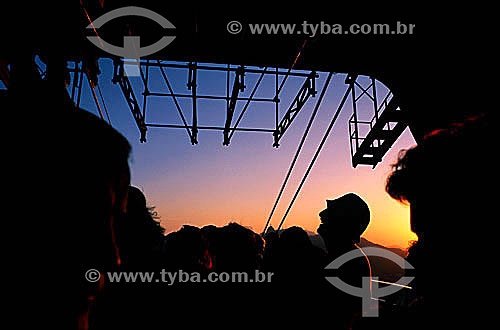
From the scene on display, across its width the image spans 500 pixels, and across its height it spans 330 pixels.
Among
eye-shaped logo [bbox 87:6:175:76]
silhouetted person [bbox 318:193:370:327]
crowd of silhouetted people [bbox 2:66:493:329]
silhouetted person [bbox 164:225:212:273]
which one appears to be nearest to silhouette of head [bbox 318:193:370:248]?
silhouetted person [bbox 318:193:370:327]

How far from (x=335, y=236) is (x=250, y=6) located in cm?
318

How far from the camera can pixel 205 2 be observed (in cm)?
408

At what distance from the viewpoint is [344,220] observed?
2.32 meters

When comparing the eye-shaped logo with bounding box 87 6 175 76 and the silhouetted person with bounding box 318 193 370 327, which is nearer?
the silhouetted person with bounding box 318 193 370 327

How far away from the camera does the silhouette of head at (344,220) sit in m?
2.29

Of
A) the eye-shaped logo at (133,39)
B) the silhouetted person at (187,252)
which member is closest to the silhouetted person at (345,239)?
the silhouetted person at (187,252)

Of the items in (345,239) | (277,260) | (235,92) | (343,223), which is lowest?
(277,260)

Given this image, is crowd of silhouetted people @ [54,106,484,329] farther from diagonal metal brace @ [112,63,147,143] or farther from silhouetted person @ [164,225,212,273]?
diagonal metal brace @ [112,63,147,143]

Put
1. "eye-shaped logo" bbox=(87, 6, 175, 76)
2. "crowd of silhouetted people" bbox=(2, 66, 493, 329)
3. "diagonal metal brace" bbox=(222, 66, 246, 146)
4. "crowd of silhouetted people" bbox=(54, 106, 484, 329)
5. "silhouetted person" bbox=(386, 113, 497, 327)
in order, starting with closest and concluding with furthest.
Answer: "crowd of silhouetted people" bbox=(2, 66, 493, 329) → "silhouetted person" bbox=(386, 113, 497, 327) → "crowd of silhouetted people" bbox=(54, 106, 484, 329) → "eye-shaped logo" bbox=(87, 6, 175, 76) → "diagonal metal brace" bbox=(222, 66, 246, 146)

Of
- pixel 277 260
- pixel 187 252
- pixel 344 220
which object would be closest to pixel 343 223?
pixel 344 220

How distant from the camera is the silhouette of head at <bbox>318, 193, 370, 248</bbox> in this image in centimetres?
229

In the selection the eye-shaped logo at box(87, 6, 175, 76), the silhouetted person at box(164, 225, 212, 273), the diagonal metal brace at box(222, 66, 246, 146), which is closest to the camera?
the silhouetted person at box(164, 225, 212, 273)

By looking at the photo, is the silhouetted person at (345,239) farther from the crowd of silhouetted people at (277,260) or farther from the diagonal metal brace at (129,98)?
the diagonal metal brace at (129,98)

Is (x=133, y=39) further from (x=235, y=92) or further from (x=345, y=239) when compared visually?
(x=345, y=239)
